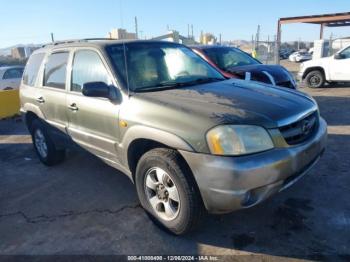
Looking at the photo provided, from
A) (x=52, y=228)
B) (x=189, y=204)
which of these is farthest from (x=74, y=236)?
(x=189, y=204)

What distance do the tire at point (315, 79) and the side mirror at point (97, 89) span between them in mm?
10539

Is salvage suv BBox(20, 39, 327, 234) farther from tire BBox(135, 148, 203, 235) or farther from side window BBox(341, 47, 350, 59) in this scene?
side window BBox(341, 47, 350, 59)

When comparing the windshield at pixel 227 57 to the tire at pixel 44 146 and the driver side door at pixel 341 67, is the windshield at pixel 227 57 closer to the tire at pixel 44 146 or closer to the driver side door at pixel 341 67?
the tire at pixel 44 146

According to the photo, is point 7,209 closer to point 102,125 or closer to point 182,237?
point 102,125

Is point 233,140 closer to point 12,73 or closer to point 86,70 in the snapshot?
point 86,70

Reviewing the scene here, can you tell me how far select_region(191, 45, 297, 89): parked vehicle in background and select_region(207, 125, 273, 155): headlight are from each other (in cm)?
391

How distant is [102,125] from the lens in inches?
151

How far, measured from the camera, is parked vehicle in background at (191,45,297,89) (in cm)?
703

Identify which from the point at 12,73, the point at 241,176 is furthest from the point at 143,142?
the point at 12,73

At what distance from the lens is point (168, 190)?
320 centimetres

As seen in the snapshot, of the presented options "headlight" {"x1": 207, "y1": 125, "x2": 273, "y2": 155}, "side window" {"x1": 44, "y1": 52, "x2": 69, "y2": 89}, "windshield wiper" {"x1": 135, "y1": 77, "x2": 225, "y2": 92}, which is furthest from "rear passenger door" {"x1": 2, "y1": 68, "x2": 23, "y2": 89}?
"headlight" {"x1": 207, "y1": 125, "x2": 273, "y2": 155}

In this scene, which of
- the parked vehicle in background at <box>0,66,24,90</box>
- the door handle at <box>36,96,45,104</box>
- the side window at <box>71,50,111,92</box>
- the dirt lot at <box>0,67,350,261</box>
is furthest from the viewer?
the parked vehicle in background at <box>0,66,24,90</box>

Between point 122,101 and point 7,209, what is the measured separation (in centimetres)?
211

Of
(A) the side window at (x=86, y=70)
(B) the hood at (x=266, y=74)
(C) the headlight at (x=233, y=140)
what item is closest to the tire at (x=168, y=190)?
(C) the headlight at (x=233, y=140)
